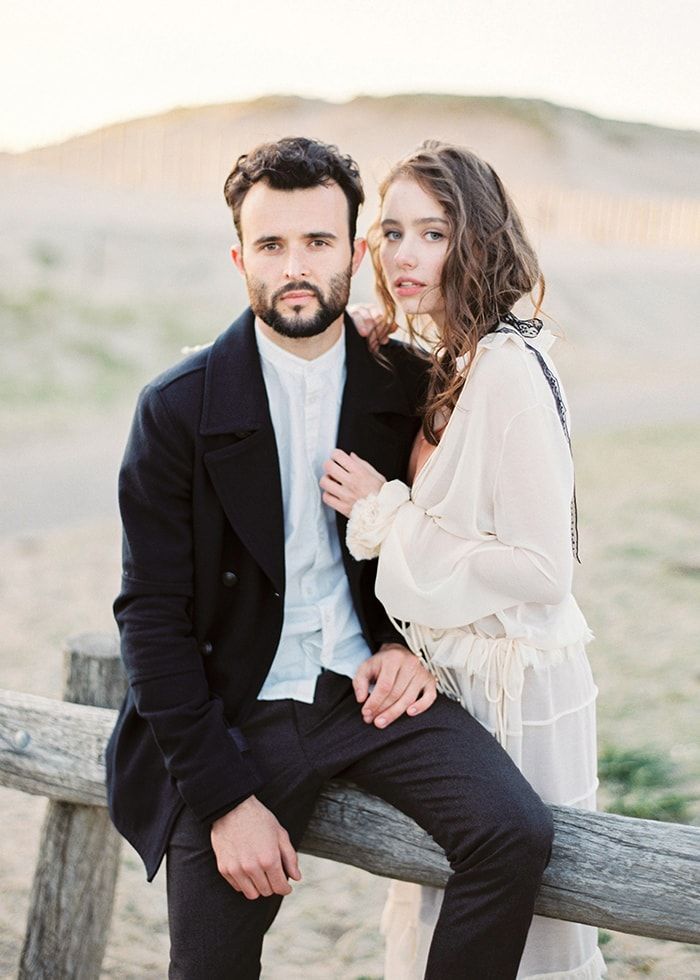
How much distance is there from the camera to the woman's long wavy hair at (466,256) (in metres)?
2.64

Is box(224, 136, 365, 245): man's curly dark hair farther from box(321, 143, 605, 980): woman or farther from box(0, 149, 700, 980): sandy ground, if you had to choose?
box(0, 149, 700, 980): sandy ground

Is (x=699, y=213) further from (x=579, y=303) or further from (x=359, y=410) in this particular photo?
(x=359, y=410)

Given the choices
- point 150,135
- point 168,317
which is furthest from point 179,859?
point 150,135

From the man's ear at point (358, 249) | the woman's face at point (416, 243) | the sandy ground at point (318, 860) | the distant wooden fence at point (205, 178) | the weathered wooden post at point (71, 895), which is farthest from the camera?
the distant wooden fence at point (205, 178)

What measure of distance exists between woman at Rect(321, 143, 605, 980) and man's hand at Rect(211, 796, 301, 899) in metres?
0.51

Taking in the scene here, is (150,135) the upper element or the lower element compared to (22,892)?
upper

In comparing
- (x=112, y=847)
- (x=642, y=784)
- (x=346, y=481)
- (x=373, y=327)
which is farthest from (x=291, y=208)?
(x=642, y=784)

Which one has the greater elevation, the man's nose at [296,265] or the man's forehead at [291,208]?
the man's forehead at [291,208]

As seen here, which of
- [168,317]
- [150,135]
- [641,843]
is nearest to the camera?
[641,843]

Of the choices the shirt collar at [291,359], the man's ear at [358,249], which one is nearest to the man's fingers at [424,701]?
the shirt collar at [291,359]

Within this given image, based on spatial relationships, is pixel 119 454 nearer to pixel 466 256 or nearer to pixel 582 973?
pixel 466 256

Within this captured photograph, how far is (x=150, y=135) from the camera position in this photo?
33.1 m

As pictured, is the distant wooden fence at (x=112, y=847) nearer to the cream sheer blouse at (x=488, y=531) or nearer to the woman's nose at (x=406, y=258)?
the cream sheer blouse at (x=488, y=531)

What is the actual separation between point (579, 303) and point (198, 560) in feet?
71.9
